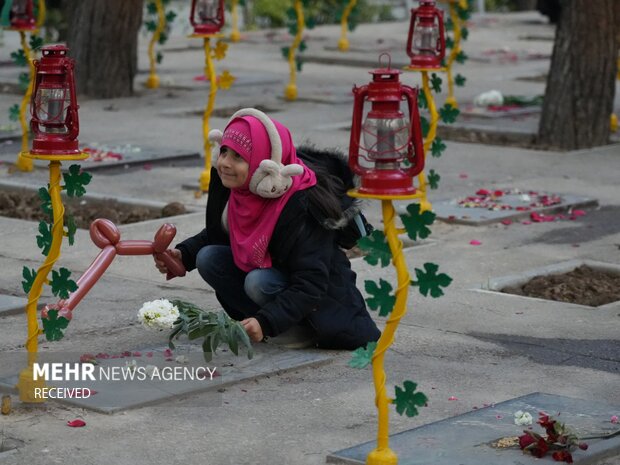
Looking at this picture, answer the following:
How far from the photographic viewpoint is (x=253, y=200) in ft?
21.1

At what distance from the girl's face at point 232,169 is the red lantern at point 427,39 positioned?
3774mm

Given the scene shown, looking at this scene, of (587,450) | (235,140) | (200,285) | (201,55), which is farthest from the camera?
(201,55)

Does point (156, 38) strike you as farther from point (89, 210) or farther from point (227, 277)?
point (227, 277)

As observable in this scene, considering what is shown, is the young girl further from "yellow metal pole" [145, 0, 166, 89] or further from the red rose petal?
"yellow metal pole" [145, 0, 166, 89]

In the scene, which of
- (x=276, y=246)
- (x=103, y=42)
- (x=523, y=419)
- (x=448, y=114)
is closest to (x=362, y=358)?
(x=523, y=419)

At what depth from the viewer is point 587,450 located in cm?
530

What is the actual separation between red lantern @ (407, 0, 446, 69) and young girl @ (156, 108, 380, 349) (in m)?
3.50

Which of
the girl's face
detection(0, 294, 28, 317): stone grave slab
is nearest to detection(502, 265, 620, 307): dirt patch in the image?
the girl's face

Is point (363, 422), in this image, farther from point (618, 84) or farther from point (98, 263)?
point (618, 84)

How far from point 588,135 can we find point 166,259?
26.8 ft

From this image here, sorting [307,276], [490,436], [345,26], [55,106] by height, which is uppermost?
[55,106]

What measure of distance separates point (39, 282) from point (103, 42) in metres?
11.1

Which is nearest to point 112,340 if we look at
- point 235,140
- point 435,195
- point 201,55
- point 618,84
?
point 235,140

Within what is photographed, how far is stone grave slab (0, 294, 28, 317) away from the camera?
738cm
